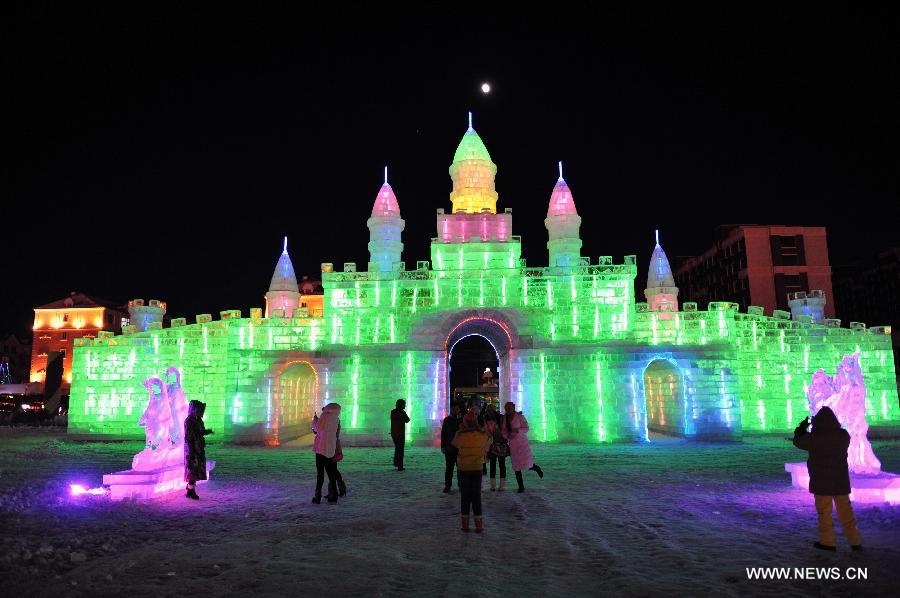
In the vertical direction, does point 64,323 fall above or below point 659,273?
above

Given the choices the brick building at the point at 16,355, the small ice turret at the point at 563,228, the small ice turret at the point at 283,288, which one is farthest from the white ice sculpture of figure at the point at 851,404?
the brick building at the point at 16,355

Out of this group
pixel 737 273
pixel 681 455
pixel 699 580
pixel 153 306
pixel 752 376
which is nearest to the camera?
pixel 699 580

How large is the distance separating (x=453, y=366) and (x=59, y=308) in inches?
1877

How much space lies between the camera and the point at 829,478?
739 cm

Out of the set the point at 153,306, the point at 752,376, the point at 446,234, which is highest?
the point at 446,234

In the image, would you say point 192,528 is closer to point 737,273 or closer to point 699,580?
point 699,580

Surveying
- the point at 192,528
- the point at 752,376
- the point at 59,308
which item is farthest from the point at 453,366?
the point at 59,308

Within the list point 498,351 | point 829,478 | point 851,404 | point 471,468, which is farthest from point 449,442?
point 498,351

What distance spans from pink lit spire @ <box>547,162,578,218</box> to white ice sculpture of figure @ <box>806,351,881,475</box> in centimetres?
1893

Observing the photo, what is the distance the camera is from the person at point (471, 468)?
27.2 ft

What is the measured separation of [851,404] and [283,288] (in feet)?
91.9

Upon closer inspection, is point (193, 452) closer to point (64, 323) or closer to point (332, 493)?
point (332, 493)

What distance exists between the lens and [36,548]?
725cm
